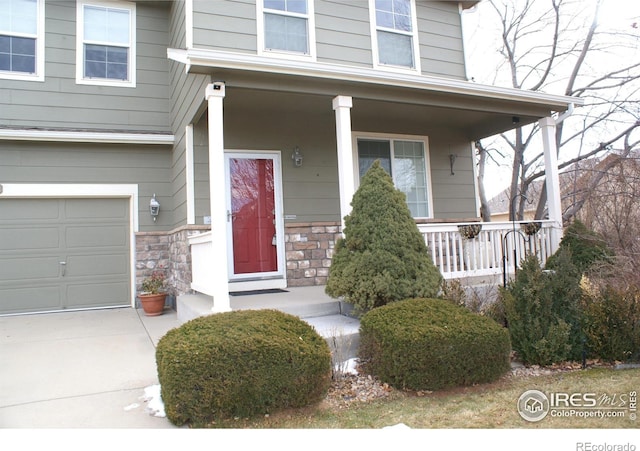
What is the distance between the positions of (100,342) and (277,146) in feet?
11.7

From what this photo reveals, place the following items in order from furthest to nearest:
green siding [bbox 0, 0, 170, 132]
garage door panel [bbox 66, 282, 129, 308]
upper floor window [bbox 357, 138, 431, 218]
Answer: upper floor window [bbox 357, 138, 431, 218]
garage door panel [bbox 66, 282, 129, 308]
green siding [bbox 0, 0, 170, 132]

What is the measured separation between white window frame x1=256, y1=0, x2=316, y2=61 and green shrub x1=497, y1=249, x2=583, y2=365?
4.45 metres

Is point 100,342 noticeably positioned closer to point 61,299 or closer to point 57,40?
point 61,299

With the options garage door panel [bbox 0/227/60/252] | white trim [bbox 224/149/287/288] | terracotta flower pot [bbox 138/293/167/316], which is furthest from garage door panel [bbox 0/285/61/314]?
white trim [bbox 224/149/287/288]

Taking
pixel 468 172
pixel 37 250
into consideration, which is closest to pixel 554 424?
pixel 468 172

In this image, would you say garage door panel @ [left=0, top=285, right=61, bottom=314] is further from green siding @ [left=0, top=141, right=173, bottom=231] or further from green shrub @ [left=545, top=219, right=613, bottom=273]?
green shrub @ [left=545, top=219, right=613, bottom=273]

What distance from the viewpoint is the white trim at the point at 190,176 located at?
6023 millimetres

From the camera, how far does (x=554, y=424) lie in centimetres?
282

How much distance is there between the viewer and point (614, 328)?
13.2 feet

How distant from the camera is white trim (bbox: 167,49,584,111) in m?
4.47

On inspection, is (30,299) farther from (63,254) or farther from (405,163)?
(405,163)

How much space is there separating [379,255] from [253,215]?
2.61 m

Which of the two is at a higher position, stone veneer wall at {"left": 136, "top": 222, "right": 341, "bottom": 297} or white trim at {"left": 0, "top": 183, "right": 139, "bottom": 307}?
white trim at {"left": 0, "top": 183, "right": 139, "bottom": 307}

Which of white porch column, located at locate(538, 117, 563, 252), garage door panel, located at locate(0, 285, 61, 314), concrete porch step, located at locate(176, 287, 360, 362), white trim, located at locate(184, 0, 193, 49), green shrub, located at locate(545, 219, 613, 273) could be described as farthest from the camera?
garage door panel, located at locate(0, 285, 61, 314)
